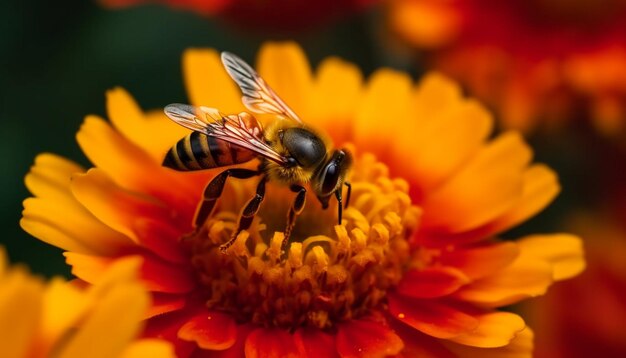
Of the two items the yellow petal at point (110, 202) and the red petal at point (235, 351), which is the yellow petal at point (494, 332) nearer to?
the red petal at point (235, 351)

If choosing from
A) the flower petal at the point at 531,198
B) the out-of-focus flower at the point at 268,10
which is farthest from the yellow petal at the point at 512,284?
the out-of-focus flower at the point at 268,10

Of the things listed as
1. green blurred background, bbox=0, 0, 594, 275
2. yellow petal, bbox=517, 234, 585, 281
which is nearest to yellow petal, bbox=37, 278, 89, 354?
yellow petal, bbox=517, 234, 585, 281

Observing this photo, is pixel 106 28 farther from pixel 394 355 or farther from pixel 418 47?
pixel 394 355

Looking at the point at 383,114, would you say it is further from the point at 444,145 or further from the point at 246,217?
the point at 246,217

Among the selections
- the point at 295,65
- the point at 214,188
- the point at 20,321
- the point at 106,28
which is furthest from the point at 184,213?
the point at 106,28

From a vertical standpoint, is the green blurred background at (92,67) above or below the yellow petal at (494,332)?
above

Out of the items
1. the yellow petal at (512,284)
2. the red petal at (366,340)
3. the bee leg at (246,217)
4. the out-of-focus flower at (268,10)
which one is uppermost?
the out-of-focus flower at (268,10)
